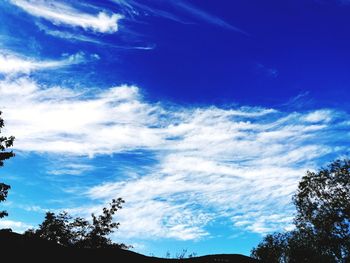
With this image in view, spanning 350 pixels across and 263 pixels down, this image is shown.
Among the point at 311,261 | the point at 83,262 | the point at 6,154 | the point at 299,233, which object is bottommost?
the point at 83,262

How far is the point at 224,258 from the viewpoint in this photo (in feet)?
40.4

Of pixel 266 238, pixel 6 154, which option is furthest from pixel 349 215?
pixel 6 154

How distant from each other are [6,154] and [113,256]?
98.5 feet

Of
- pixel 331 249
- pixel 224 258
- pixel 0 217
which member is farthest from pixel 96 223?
pixel 224 258

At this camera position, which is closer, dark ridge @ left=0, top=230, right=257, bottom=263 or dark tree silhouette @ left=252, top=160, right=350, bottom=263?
dark ridge @ left=0, top=230, right=257, bottom=263

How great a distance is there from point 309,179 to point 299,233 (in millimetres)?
7857

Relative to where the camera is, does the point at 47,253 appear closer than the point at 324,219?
Yes

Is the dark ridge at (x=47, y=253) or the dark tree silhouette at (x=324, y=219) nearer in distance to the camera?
the dark ridge at (x=47, y=253)

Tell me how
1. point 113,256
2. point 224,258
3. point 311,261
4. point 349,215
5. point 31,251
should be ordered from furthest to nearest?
point 311,261 → point 349,215 → point 224,258 → point 113,256 → point 31,251

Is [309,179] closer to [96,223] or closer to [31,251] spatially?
[96,223]

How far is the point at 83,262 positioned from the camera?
10.5 metres

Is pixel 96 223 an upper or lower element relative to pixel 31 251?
upper

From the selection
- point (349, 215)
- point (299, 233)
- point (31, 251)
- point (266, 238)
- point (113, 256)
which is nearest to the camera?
point (31, 251)

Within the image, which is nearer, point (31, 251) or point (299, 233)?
point (31, 251)
